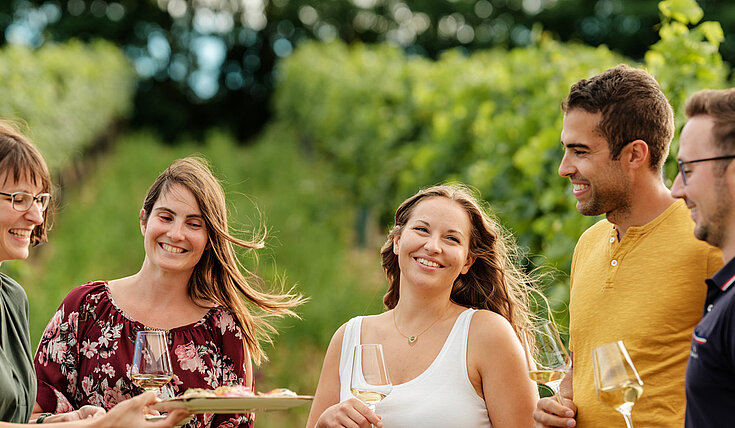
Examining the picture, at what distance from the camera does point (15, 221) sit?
9.20ft

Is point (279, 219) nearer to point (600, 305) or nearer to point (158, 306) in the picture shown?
point (158, 306)

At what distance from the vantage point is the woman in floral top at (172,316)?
10.3ft

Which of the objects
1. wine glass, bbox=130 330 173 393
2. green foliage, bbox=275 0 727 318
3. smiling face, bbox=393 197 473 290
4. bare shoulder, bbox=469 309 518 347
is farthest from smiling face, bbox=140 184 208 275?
green foliage, bbox=275 0 727 318

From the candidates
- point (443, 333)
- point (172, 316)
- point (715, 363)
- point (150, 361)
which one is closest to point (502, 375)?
point (443, 333)

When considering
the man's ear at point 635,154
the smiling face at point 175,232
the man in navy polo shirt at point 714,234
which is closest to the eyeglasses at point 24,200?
the smiling face at point 175,232

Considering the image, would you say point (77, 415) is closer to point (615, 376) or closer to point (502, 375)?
point (502, 375)

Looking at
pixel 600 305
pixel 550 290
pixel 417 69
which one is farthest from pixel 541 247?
pixel 417 69

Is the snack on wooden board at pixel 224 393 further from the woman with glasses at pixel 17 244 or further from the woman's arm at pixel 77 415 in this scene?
the woman's arm at pixel 77 415

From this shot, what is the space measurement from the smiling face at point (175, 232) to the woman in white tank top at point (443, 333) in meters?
0.67

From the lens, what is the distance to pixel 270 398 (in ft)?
8.36

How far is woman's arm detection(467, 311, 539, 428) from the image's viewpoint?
2.92 meters

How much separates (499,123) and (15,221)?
13.5 ft

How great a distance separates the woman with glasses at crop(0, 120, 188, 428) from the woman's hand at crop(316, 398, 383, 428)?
29.2 inches

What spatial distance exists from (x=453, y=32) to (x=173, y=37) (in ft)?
38.3
